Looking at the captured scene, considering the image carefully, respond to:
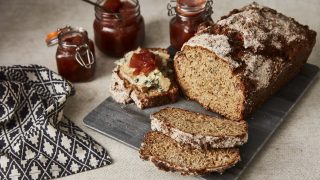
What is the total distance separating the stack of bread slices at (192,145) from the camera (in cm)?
367

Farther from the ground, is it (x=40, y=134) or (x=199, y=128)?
(x=199, y=128)

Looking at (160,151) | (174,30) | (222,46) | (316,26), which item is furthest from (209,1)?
(160,151)

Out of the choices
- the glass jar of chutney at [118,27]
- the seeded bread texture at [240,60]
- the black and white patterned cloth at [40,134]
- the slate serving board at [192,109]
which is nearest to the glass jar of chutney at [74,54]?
the black and white patterned cloth at [40,134]

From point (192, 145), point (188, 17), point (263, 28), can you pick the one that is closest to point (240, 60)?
point (263, 28)

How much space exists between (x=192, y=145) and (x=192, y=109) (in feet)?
1.95

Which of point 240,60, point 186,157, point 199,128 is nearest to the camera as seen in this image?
point 186,157

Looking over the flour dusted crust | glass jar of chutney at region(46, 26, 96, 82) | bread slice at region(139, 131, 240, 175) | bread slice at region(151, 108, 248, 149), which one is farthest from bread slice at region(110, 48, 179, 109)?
the flour dusted crust

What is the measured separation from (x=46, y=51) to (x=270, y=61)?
2.11 meters

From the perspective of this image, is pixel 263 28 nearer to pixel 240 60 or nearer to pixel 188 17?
pixel 240 60

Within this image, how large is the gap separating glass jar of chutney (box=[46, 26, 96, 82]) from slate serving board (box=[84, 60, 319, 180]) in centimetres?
39

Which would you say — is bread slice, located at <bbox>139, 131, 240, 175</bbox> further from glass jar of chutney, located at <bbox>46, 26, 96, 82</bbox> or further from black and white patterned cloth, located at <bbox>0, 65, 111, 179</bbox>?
glass jar of chutney, located at <bbox>46, 26, 96, 82</bbox>

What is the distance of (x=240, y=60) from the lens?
4.04 m

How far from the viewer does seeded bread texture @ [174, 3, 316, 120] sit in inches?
158

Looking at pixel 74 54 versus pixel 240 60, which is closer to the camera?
pixel 240 60
